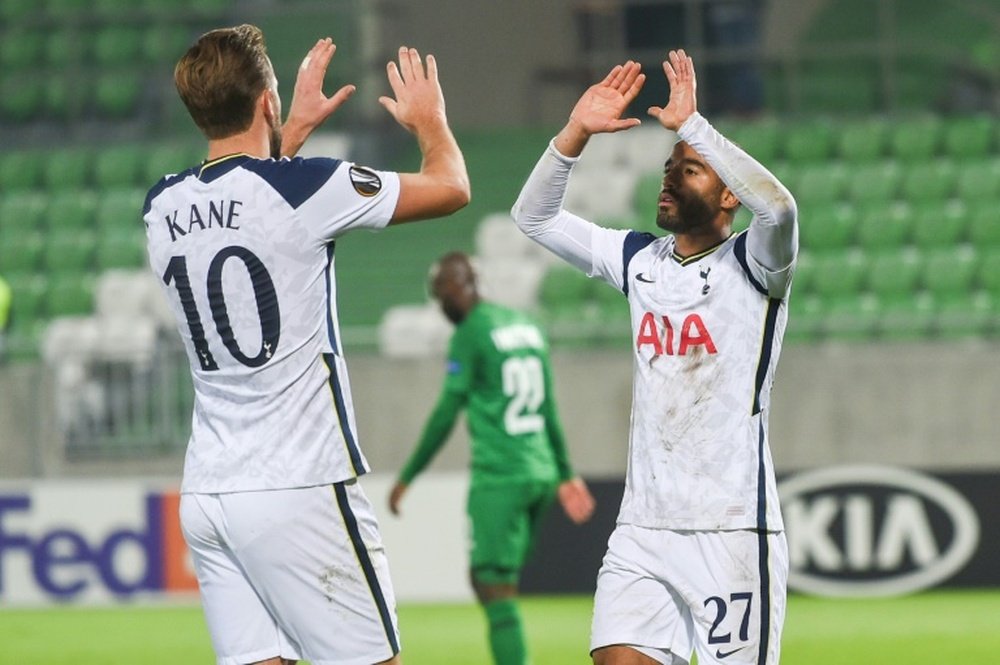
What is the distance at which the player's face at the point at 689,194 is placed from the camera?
469 centimetres

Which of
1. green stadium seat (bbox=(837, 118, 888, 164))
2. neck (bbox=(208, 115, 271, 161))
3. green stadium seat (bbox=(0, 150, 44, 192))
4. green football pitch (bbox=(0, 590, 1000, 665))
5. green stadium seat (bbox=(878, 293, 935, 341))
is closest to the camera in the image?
neck (bbox=(208, 115, 271, 161))

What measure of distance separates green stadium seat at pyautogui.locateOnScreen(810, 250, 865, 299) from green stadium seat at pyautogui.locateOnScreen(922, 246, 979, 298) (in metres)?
0.54

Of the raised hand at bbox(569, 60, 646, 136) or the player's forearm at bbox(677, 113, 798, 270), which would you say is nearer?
the player's forearm at bbox(677, 113, 798, 270)

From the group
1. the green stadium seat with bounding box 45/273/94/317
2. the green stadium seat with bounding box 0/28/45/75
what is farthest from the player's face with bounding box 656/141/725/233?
the green stadium seat with bounding box 0/28/45/75

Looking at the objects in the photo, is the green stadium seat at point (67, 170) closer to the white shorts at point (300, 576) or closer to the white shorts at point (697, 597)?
the white shorts at point (697, 597)

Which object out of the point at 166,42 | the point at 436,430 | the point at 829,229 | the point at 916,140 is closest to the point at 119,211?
the point at 166,42

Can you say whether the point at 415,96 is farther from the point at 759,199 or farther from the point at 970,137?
the point at 970,137

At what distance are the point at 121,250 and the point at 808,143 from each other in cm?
631

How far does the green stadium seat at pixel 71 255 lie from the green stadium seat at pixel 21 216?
0.49m

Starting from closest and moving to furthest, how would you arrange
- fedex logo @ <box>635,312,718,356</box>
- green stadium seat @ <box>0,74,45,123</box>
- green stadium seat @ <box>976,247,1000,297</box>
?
fedex logo @ <box>635,312,718,356</box>, green stadium seat @ <box>976,247,1000,297</box>, green stadium seat @ <box>0,74,45,123</box>

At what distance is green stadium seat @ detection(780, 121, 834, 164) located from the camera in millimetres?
15891

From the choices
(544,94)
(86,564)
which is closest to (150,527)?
(86,564)

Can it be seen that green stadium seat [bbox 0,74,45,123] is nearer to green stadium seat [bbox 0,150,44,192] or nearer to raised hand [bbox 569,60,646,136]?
green stadium seat [bbox 0,150,44,192]

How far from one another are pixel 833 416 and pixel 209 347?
951 cm
